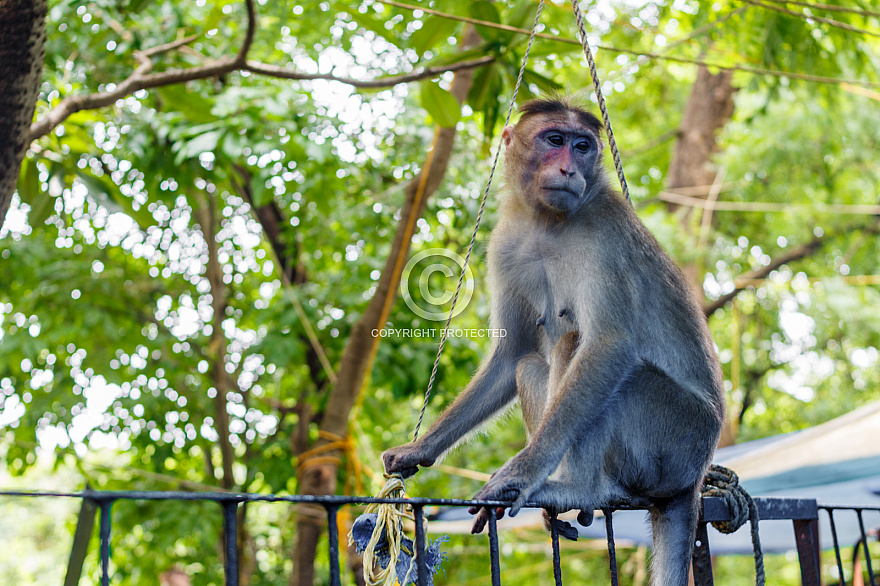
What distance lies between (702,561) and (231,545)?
6.16 ft

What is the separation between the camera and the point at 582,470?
8.32 ft

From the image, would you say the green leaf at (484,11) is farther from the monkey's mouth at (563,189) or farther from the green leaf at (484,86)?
the monkey's mouth at (563,189)

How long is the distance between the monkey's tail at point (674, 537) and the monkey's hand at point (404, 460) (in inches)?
34.6

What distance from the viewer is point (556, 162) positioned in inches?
114

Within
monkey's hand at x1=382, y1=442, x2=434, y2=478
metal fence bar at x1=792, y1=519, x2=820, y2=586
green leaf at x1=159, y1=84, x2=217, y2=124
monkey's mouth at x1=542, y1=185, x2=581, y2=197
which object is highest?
green leaf at x1=159, y1=84, x2=217, y2=124

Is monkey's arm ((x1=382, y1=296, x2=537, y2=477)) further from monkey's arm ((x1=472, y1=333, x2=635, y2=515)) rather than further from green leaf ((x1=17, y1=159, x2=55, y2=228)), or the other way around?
green leaf ((x1=17, y1=159, x2=55, y2=228))

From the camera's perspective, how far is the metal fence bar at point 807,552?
2.62 meters

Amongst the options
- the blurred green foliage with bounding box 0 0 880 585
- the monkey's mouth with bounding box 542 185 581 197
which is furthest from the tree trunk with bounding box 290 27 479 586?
the monkey's mouth with bounding box 542 185 581 197

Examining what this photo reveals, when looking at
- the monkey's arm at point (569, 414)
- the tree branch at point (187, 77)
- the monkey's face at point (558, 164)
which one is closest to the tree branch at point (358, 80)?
the tree branch at point (187, 77)

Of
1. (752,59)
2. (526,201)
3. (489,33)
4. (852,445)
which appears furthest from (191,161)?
(852,445)

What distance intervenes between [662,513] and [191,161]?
337cm

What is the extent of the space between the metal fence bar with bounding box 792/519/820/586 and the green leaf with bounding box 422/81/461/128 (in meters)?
2.28

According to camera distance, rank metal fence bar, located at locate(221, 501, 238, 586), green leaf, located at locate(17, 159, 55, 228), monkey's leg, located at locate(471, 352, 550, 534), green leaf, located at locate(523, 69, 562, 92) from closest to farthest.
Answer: metal fence bar, located at locate(221, 501, 238, 586) < monkey's leg, located at locate(471, 352, 550, 534) < green leaf, located at locate(17, 159, 55, 228) < green leaf, located at locate(523, 69, 562, 92)

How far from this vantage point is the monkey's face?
2852mm
